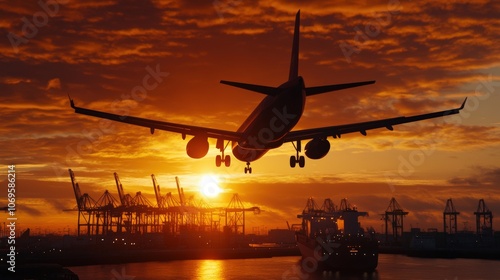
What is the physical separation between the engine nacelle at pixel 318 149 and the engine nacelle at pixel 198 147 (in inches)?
474

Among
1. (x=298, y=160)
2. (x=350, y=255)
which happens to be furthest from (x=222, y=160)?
(x=350, y=255)

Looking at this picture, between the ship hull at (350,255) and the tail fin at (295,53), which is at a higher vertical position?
the tail fin at (295,53)

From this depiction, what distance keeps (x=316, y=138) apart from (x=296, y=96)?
1043cm

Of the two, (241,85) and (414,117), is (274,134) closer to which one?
(241,85)

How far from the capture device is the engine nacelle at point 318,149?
66688mm

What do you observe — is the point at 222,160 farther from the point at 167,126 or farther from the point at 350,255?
the point at 350,255

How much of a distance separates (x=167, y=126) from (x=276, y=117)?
42.2 ft

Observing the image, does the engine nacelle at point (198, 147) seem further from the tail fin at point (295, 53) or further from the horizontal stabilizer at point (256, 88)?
the tail fin at point (295, 53)

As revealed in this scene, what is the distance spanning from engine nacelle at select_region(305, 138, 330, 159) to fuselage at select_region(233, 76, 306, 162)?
4298 millimetres

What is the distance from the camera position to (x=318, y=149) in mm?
66688

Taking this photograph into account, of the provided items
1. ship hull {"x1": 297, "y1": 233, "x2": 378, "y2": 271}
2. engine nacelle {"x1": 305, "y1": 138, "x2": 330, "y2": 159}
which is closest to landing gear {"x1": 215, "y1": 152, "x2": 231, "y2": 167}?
engine nacelle {"x1": 305, "y1": 138, "x2": 330, "y2": 159}

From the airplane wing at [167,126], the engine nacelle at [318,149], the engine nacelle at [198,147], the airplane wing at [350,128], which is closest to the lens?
the airplane wing at [167,126]

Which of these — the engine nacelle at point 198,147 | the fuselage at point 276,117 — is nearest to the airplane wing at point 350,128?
the fuselage at point 276,117

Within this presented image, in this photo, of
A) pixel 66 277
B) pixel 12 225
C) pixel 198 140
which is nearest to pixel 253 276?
pixel 66 277
